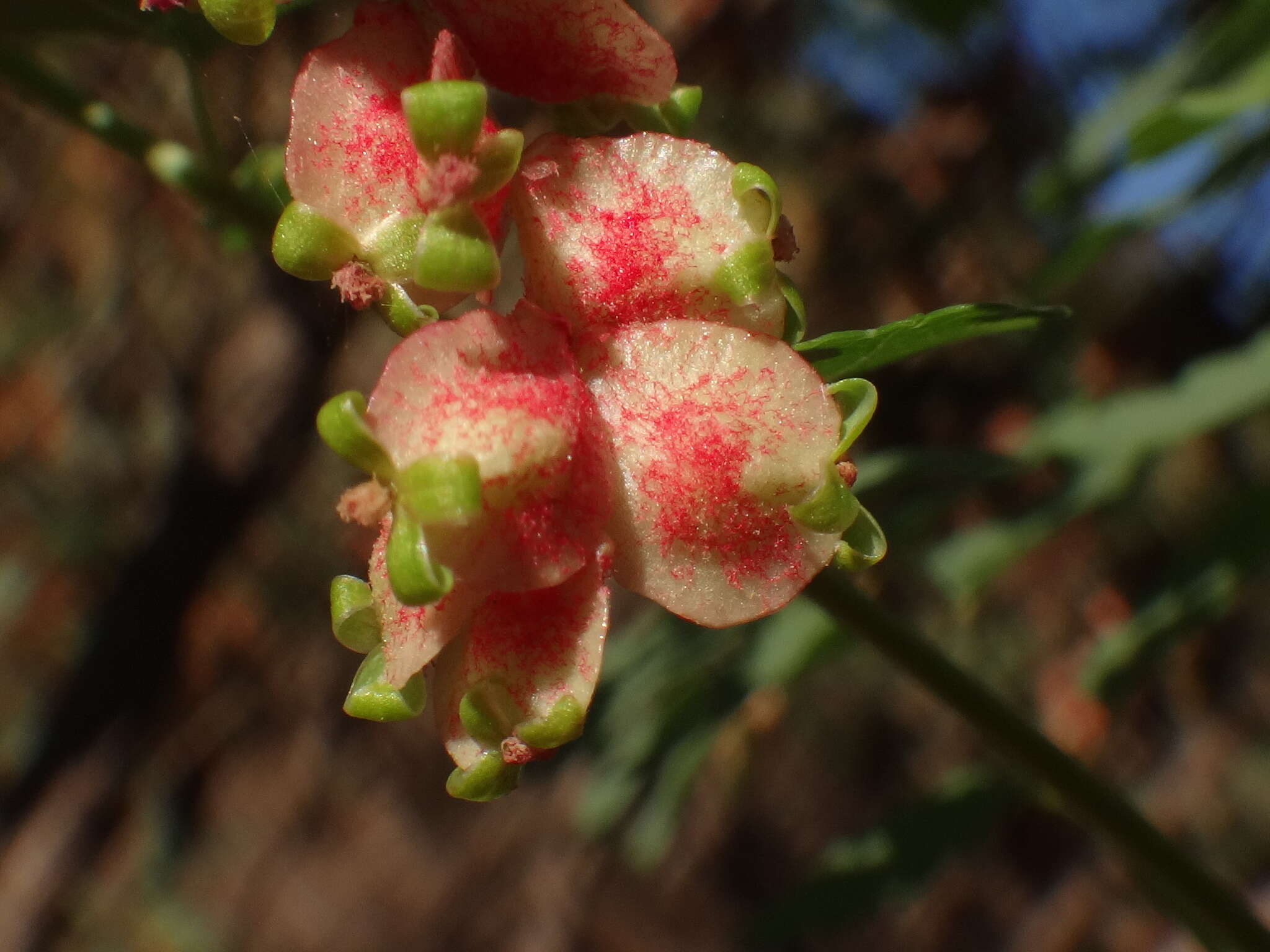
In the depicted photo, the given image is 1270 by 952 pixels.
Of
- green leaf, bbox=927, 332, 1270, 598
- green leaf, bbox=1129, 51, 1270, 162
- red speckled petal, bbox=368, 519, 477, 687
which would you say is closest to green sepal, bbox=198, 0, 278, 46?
red speckled petal, bbox=368, 519, 477, 687

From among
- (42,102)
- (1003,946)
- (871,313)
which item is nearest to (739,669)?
(42,102)

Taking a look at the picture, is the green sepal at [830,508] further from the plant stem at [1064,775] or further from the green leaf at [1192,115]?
the green leaf at [1192,115]

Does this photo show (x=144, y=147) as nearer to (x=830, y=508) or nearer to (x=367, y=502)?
(x=367, y=502)

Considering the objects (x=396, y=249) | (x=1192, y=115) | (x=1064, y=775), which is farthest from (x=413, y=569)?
(x=1192, y=115)

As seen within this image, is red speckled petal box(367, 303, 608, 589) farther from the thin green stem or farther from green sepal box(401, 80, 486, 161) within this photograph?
the thin green stem

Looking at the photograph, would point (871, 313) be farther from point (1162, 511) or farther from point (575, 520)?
point (575, 520)
